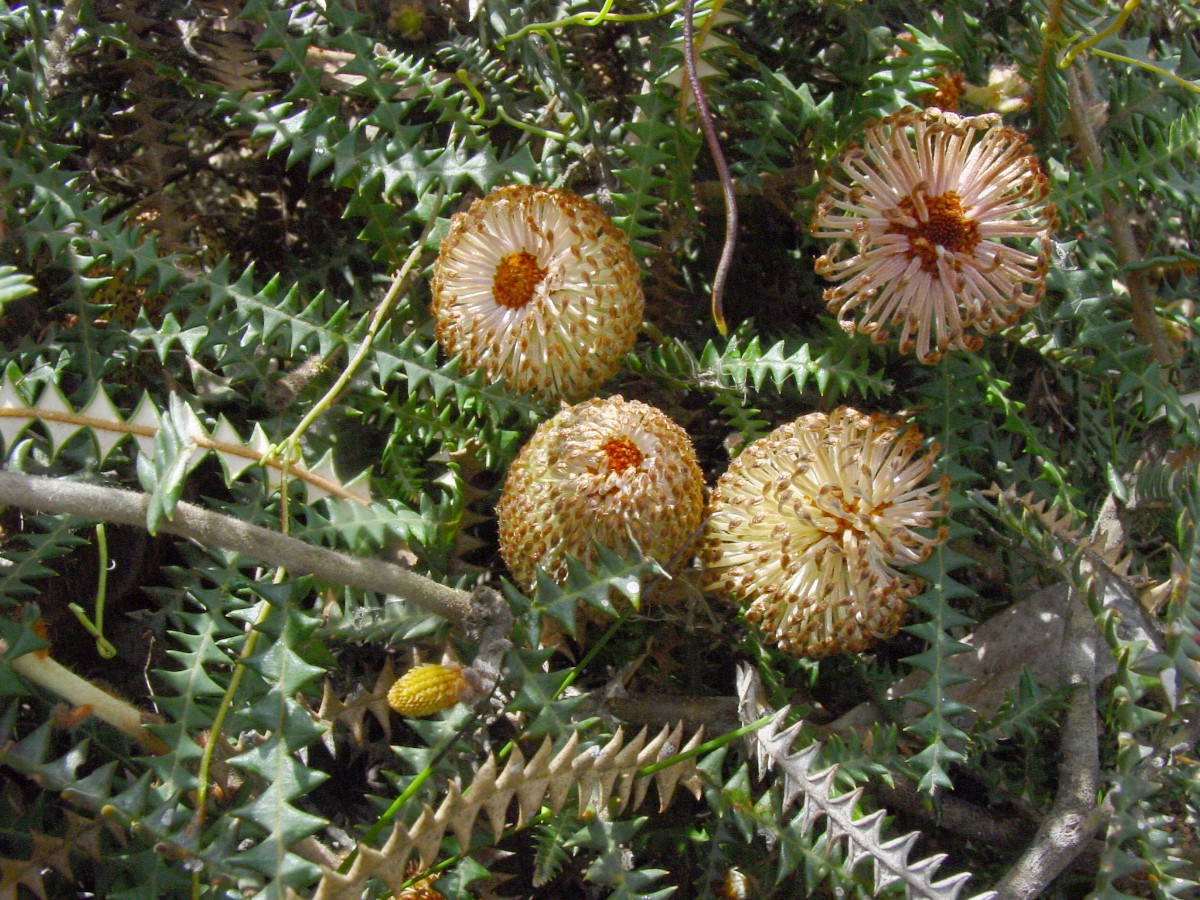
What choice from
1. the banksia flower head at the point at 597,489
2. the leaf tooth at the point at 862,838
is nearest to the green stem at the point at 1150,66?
the banksia flower head at the point at 597,489

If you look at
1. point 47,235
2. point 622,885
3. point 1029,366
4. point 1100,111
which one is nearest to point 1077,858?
point 622,885

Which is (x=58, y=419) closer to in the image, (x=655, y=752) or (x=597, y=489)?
(x=597, y=489)

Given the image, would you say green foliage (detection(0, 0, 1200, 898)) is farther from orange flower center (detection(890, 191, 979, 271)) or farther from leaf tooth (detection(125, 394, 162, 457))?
orange flower center (detection(890, 191, 979, 271))

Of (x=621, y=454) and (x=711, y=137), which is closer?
(x=621, y=454)

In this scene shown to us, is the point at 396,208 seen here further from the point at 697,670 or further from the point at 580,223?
the point at 697,670

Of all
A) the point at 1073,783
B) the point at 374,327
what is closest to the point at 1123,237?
the point at 1073,783

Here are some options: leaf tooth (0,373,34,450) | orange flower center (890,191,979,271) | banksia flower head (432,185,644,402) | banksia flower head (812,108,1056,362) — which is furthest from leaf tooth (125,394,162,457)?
orange flower center (890,191,979,271)
